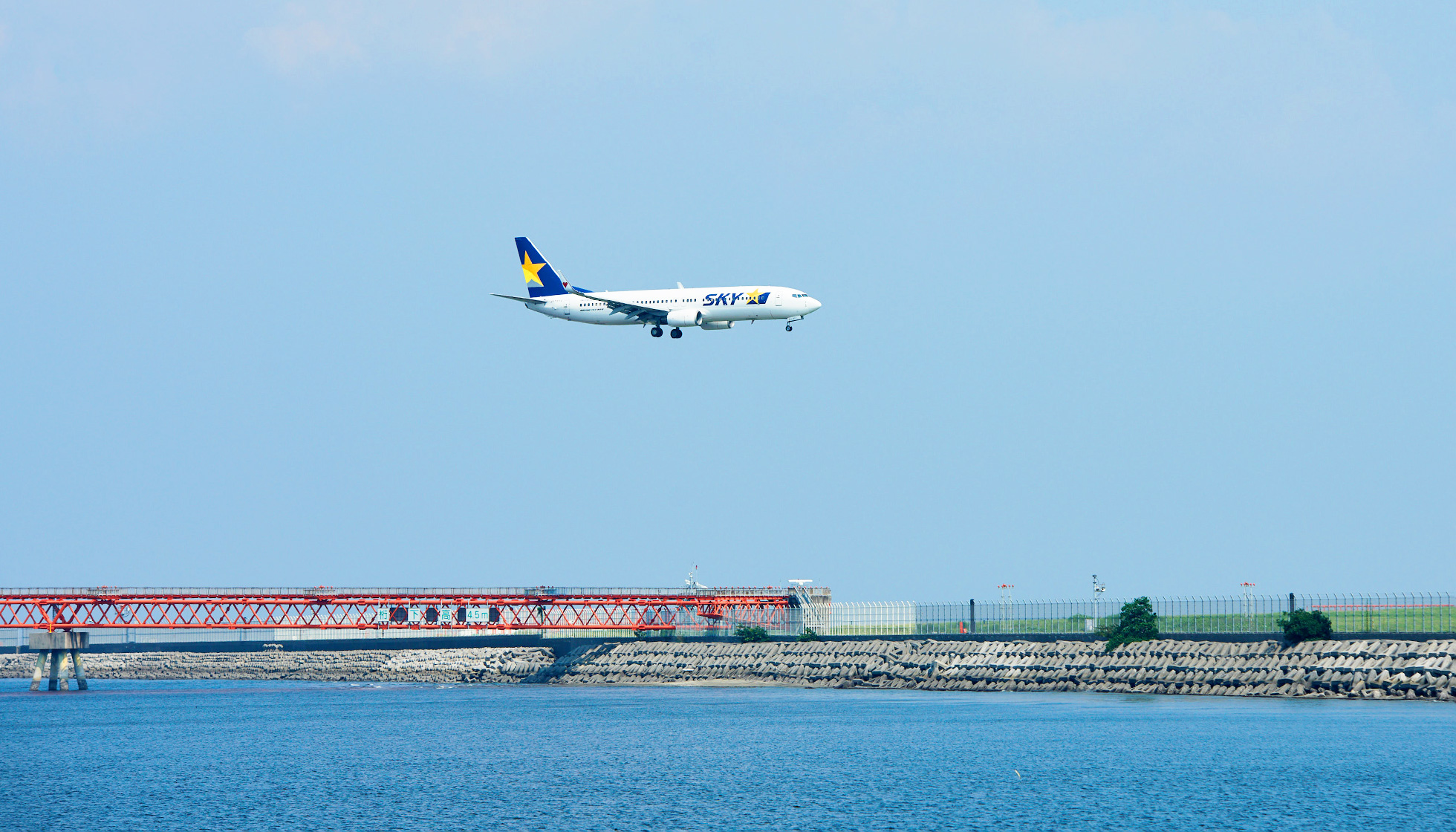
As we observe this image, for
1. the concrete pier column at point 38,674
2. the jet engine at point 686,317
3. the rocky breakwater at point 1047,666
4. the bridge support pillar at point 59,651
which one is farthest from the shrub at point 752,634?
the concrete pier column at point 38,674

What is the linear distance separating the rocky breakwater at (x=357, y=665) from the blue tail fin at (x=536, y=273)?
136 feet

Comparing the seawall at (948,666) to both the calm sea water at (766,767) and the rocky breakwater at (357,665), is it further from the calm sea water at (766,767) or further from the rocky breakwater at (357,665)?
the calm sea water at (766,767)

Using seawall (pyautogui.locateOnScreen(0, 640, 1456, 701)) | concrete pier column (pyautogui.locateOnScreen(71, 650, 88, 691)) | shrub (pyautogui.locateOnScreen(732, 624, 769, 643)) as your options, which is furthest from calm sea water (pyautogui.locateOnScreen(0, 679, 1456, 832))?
concrete pier column (pyautogui.locateOnScreen(71, 650, 88, 691))

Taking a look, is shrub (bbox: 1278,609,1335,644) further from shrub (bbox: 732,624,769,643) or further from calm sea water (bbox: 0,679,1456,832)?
shrub (bbox: 732,624,769,643)

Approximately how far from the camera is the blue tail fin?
413 ft

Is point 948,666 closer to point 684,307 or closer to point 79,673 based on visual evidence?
point 684,307

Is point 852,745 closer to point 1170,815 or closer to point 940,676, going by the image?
point 1170,815

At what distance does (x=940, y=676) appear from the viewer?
112250 mm

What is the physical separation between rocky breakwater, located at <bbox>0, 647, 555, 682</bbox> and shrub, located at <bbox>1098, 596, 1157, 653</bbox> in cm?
6666

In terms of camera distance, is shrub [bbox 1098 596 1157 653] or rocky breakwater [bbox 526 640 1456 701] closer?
rocky breakwater [bbox 526 640 1456 701]

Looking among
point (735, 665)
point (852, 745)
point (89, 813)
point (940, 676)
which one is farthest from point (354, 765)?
A: point (735, 665)

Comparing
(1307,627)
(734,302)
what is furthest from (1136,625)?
(734,302)

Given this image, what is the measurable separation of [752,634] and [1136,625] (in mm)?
44267

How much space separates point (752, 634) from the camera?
136 meters
